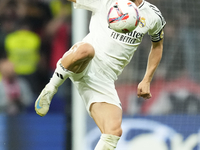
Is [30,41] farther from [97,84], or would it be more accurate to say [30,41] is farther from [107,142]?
[107,142]

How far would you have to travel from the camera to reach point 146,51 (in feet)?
21.4

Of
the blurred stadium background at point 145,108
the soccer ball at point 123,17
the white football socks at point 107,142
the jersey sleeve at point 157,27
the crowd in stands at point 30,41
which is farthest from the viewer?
the crowd in stands at point 30,41

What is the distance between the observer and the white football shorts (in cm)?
439

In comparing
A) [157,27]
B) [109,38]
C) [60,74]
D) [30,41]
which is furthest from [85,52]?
[30,41]

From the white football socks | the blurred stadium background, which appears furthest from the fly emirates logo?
the blurred stadium background

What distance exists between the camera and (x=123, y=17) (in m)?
3.93

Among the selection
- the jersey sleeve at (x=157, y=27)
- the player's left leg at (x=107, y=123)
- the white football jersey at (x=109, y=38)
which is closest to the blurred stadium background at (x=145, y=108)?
the jersey sleeve at (x=157, y=27)

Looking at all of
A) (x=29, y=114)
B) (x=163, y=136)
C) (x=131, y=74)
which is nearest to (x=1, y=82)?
(x=29, y=114)

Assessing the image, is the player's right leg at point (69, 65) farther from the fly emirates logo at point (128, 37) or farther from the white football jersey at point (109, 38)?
the fly emirates logo at point (128, 37)

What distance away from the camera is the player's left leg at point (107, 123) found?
416 cm

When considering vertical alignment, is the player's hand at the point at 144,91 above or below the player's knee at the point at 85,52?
below

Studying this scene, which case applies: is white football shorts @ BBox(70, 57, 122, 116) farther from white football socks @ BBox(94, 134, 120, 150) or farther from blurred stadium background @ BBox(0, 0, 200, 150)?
blurred stadium background @ BBox(0, 0, 200, 150)

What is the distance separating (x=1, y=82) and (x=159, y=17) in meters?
3.06

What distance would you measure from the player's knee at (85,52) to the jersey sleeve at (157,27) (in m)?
0.84
